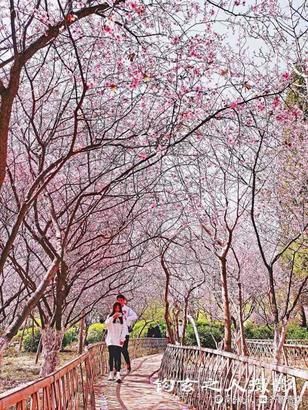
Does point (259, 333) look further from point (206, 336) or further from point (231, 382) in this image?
point (231, 382)

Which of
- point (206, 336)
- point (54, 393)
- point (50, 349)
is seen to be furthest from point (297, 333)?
point (54, 393)

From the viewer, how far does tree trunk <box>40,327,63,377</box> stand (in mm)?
7385

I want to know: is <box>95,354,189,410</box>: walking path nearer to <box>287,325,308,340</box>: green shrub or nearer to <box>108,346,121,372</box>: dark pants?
<box>108,346,121,372</box>: dark pants

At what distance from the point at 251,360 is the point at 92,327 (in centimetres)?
2408

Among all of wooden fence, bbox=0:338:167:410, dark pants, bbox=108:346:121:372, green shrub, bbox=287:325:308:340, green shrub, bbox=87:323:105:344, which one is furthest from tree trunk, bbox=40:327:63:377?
green shrub, bbox=87:323:105:344

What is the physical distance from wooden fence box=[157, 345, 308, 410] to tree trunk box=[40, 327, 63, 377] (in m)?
1.92

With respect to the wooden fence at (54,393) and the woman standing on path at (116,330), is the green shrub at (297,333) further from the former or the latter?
the wooden fence at (54,393)

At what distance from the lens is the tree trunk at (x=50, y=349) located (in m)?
7.38

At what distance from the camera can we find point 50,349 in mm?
7621

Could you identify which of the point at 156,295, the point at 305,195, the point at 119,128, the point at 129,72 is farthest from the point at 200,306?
the point at 129,72

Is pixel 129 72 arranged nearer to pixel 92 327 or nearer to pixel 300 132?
pixel 300 132

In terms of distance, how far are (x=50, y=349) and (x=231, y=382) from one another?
2591mm

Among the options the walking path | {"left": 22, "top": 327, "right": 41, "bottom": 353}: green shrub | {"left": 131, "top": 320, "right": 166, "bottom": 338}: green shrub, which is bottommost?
the walking path

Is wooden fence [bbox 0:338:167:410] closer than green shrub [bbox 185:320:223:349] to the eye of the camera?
Yes
